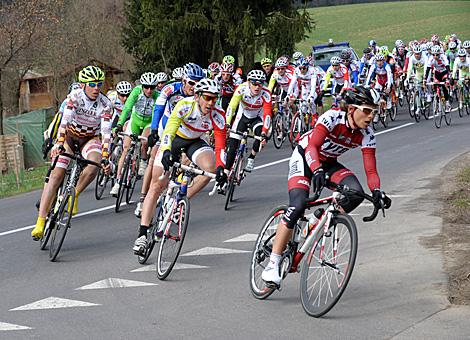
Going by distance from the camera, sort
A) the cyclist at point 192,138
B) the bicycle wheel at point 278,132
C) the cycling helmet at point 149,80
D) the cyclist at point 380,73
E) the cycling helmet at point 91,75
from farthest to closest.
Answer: the cyclist at point 380,73
the bicycle wheel at point 278,132
the cycling helmet at point 149,80
the cycling helmet at point 91,75
the cyclist at point 192,138

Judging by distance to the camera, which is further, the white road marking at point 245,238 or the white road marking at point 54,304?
the white road marking at point 245,238

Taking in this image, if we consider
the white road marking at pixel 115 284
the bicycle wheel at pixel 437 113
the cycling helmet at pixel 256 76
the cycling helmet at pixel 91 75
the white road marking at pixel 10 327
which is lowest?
the bicycle wheel at pixel 437 113

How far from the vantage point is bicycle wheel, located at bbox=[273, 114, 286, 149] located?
79.6ft

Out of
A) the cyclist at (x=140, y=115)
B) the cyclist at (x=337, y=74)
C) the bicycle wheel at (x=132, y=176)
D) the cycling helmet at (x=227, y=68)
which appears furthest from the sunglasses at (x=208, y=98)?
the cyclist at (x=337, y=74)

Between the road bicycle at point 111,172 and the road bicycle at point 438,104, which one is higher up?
the road bicycle at point 111,172

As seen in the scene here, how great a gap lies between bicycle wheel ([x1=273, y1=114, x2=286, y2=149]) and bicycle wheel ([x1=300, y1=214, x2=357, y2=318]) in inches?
648

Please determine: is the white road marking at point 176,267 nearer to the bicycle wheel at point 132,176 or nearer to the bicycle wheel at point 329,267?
the bicycle wheel at point 329,267

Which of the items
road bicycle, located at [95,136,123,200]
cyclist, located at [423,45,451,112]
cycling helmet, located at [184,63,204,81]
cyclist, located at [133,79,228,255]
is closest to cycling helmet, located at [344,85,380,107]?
cyclist, located at [133,79,228,255]

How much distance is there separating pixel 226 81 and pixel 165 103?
8.77m

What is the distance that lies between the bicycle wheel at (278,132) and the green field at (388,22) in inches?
1965

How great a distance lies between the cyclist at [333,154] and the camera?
7.83m

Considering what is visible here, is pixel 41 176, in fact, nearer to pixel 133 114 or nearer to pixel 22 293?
pixel 133 114

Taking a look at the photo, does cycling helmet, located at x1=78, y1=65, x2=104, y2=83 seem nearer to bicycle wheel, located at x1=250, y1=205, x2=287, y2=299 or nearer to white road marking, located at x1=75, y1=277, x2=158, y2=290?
white road marking, located at x1=75, y1=277, x2=158, y2=290

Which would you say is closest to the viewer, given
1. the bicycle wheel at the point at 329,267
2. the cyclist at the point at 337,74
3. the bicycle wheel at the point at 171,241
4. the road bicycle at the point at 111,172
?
the bicycle wheel at the point at 329,267
